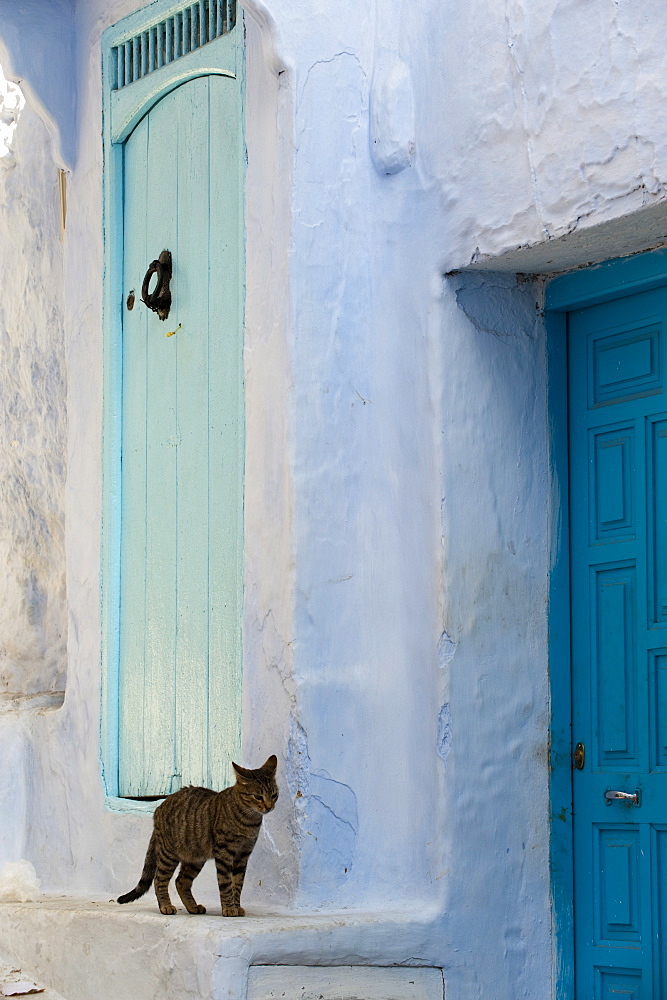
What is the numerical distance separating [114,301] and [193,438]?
0.81 metres

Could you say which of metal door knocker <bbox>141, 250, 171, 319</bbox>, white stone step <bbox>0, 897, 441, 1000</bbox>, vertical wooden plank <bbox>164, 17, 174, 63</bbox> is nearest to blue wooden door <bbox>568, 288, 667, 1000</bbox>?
white stone step <bbox>0, 897, 441, 1000</bbox>

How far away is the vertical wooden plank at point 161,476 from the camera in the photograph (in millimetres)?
5496

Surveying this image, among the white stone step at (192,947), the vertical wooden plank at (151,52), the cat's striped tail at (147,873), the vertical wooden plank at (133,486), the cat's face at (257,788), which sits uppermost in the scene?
the vertical wooden plank at (151,52)

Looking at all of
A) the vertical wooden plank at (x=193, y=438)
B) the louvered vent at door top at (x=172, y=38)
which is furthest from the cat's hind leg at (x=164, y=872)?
the louvered vent at door top at (x=172, y=38)

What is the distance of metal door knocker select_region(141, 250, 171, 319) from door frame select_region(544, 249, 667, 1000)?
145 centimetres

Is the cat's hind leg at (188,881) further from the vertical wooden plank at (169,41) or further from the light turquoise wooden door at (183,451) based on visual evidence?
the vertical wooden plank at (169,41)

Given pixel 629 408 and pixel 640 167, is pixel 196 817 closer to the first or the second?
pixel 629 408

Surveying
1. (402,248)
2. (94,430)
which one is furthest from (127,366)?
(402,248)

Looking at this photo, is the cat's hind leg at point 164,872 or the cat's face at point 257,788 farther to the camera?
the cat's hind leg at point 164,872

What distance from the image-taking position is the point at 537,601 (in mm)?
→ 5055

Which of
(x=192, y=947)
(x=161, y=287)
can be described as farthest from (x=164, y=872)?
(x=161, y=287)

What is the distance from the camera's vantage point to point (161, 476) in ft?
18.4

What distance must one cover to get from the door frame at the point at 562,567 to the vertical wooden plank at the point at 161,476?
1.40m

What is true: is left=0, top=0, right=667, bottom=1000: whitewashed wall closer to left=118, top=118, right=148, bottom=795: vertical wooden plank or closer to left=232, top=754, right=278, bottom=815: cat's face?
left=232, top=754, right=278, bottom=815: cat's face
